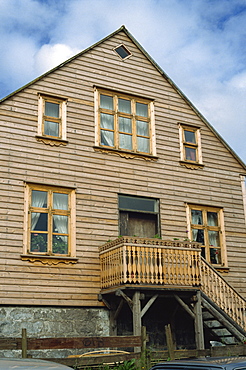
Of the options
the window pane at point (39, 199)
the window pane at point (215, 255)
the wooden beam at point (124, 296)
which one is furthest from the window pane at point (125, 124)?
the wooden beam at point (124, 296)

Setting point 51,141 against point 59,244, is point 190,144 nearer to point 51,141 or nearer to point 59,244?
point 51,141

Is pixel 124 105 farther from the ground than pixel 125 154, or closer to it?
farther from the ground

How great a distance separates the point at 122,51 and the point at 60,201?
21.3 feet

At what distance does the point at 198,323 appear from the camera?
47.3ft

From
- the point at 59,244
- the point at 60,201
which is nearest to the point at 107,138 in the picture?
the point at 60,201

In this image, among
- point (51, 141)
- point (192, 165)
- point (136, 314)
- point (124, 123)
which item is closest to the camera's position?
point (136, 314)

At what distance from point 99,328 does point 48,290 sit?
1973 mm

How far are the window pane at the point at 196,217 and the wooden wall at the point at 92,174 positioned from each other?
1.31 feet

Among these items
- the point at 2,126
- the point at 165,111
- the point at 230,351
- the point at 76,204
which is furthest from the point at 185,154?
the point at 230,351

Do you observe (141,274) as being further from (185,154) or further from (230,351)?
(185,154)

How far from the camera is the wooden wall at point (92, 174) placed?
46.5 feet

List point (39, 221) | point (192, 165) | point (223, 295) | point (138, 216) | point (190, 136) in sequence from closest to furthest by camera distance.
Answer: point (39, 221)
point (223, 295)
point (138, 216)
point (192, 165)
point (190, 136)

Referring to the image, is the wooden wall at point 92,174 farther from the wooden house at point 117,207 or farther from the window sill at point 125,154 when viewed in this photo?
the window sill at point 125,154

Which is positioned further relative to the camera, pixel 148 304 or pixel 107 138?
pixel 107 138
